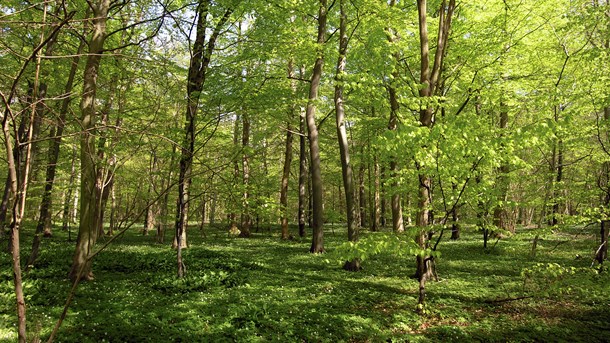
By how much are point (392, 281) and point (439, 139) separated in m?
5.64

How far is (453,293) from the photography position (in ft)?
30.0

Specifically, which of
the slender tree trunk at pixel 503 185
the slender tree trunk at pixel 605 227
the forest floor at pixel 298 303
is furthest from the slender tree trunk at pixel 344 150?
the slender tree trunk at pixel 605 227

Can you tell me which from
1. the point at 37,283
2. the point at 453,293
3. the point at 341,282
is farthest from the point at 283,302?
the point at 37,283

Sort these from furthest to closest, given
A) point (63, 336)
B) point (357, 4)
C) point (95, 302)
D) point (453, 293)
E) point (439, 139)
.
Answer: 1. point (357, 4)
2. point (453, 293)
3. point (95, 302)
4. point (439, 139)
5. point (63, 336)

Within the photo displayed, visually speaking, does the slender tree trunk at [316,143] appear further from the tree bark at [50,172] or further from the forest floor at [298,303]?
the tree bark at [50,172]

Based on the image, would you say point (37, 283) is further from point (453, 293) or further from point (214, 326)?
point (453, 293)

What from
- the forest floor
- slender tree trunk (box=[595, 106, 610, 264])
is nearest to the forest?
the forest floor

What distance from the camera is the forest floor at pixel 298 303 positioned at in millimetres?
6160

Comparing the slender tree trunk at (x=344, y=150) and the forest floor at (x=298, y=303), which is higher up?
the slender tree trunk at (x=344, y=150)

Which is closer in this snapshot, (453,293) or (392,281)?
(453,293)

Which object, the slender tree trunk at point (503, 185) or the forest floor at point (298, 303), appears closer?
the forest floor at point (298, 303)

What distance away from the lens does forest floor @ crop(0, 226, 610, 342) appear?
6160 mm

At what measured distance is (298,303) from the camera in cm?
790

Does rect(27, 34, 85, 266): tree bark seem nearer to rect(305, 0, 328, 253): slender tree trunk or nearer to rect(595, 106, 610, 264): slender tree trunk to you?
rect(305, 0, 328, 253): slender tree trunk
